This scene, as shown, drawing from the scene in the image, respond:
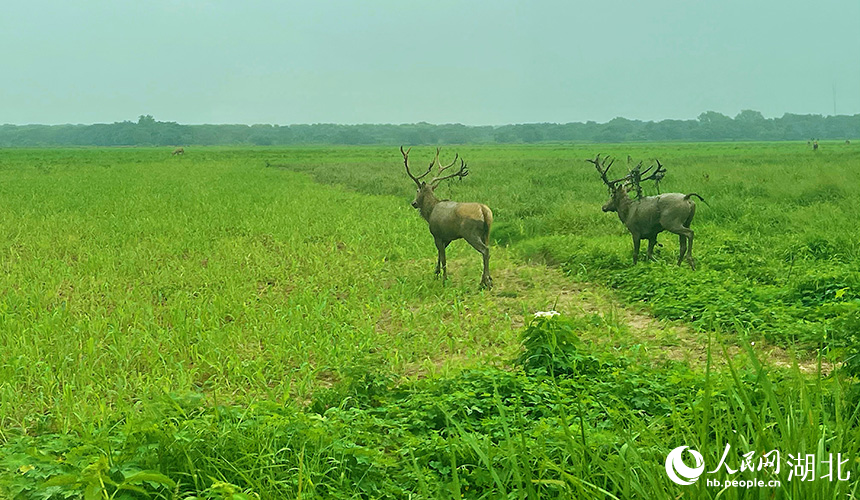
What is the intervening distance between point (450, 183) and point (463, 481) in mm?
20863

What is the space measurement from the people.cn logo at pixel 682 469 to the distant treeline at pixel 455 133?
161 metres

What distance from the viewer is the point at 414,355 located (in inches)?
249

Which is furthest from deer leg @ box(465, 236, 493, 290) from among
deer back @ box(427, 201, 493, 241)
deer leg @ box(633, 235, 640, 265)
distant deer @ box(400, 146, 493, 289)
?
deer leg @ box(633, 235, 640, 265)

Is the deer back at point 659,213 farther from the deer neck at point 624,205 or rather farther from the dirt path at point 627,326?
the dirt path at point 627,326

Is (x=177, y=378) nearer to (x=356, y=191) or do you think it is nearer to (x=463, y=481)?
(x=463, y=481)

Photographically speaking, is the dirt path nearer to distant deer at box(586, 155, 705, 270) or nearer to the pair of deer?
the pair of deer

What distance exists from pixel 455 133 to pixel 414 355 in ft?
569

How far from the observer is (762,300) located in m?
7.08

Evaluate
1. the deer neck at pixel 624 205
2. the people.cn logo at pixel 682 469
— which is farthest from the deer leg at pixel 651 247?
the people.cn logo at pixel 682 469

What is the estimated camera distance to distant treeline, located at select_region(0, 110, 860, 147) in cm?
15138

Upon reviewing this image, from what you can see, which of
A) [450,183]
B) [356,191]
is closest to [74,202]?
[356,191]

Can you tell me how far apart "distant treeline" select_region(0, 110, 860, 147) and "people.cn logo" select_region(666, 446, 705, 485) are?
161 m

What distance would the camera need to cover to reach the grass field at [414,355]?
3.06 m

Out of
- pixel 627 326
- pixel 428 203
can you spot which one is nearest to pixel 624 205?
pixel 428 203
